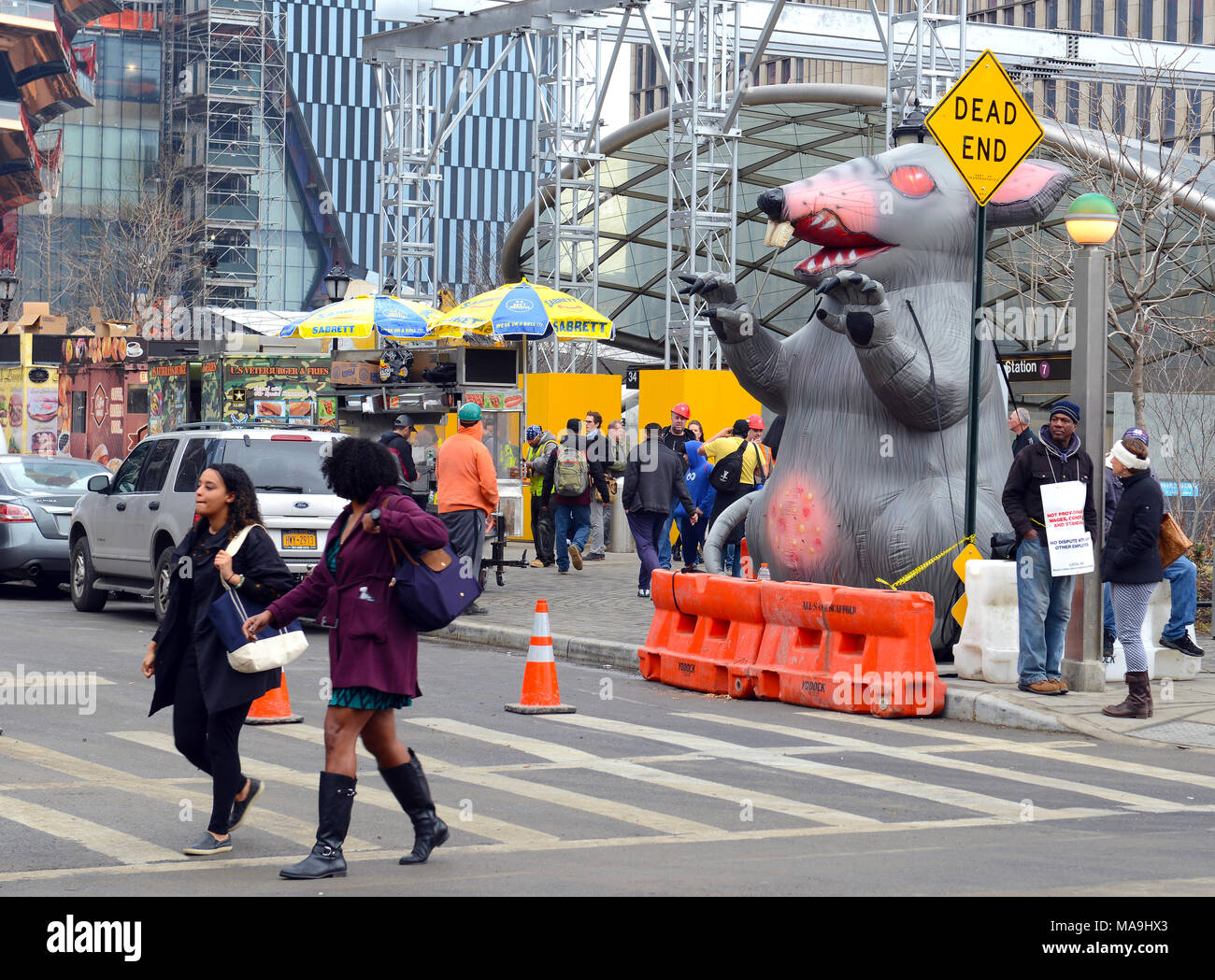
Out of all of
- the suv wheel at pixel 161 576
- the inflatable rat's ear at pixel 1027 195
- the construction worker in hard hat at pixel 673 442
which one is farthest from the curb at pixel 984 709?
the construction worker in hard hat at pixel 673 442

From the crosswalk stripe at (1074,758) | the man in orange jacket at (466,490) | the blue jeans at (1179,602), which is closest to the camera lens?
the crosswalk stripe at (1074,758)

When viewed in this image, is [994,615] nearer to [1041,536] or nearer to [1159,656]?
[1041,536]

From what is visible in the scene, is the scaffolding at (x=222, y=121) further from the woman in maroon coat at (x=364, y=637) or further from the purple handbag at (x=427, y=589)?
the purple handbag at (x=427, y=589)

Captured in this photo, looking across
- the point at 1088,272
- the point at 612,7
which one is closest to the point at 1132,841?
the point at 1088,272

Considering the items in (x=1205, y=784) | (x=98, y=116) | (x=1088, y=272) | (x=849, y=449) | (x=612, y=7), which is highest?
(x=98, y=116)

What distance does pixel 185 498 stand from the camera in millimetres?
17062

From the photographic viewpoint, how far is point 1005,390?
1445 centimetres

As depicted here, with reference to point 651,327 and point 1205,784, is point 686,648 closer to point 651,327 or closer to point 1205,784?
point 1205,784

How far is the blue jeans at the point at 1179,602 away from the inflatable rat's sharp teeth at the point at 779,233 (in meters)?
3.58

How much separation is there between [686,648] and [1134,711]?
3462mm

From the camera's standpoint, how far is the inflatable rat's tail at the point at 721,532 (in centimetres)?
1504

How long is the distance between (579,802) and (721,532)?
267 inches

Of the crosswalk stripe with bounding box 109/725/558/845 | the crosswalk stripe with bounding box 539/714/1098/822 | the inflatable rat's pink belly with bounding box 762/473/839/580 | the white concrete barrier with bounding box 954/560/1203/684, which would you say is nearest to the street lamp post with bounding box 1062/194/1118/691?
the white concrete barrier with bounding box 954/560/1203/684

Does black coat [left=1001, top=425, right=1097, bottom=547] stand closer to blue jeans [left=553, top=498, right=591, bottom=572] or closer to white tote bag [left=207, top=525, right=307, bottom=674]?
white tote bag [left=207, top=525, right=307, bottom=674]
